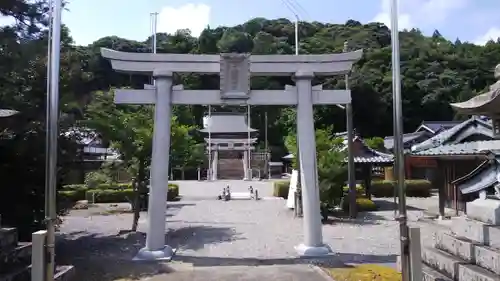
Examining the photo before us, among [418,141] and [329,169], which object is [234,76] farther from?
[418,141]

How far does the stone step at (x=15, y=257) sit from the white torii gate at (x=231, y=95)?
3181 millimetres

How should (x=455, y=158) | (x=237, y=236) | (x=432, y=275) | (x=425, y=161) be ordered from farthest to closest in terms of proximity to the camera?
1. (x=425, y=161)
2. (x=455, y=158)
3. (x=237, y=236)
4. (x=432, y=275)

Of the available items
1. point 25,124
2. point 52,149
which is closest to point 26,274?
point 52,149

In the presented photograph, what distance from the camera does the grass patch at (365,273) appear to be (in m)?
8.32

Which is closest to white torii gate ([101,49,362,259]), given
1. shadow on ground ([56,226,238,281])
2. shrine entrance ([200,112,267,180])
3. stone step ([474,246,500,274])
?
shadow on ground ([56,226,238,281])

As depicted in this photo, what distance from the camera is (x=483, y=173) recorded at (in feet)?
28.3

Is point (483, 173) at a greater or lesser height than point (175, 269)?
greater

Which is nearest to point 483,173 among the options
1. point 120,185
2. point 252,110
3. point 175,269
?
point 175,269

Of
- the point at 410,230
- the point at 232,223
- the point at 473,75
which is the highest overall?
the point at 473,75

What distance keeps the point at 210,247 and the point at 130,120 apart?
16.3 ft

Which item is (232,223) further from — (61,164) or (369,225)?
(61,164)

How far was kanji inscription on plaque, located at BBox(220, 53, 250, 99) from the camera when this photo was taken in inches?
435

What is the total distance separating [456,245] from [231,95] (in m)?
6.15

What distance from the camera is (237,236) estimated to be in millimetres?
14703
